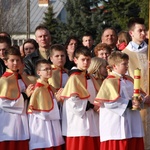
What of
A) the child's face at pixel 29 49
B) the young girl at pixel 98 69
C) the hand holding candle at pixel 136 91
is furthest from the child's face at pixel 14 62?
the hand holding candle at pixel 136 91

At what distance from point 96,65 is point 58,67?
719mm

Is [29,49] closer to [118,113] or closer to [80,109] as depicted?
[80,109]

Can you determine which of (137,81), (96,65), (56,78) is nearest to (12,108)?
(56,78)

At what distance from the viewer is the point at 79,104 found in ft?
25.9

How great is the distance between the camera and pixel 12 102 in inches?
312

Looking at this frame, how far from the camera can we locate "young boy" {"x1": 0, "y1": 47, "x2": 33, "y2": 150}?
26.0ft

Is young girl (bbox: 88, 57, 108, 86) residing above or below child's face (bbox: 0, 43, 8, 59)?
below

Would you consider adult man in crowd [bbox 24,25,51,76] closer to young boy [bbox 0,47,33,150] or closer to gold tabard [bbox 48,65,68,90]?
gold tabard [bbox 48,65,68,90]

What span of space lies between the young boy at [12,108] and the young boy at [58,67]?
21.7 inches

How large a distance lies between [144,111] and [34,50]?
223 cm

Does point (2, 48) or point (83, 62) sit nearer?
point (83, 62)

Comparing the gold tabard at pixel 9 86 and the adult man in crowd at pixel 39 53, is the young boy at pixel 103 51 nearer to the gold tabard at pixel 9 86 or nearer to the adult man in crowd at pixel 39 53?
the adult man in crowd at pixel 39 53

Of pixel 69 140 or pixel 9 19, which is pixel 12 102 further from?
pixel 9 19

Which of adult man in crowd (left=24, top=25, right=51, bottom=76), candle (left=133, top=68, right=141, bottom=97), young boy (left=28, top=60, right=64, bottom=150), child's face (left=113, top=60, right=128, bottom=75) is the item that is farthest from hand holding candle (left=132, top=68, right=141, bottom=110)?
adult man in crowd (left=24, top=25, right=51, bottom=76)
